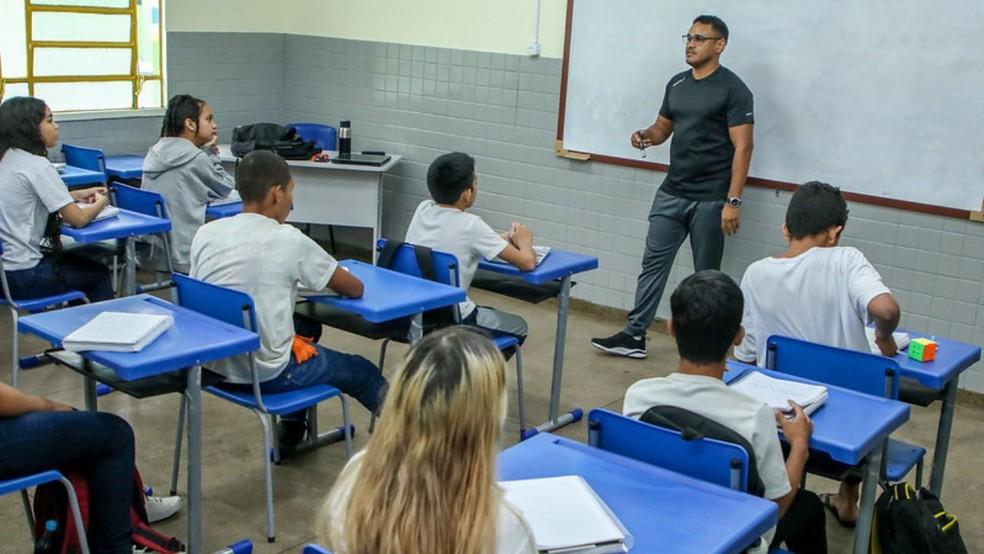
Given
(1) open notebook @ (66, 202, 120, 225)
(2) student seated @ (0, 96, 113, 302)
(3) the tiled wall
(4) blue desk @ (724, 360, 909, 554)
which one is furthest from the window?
(4) blue desk @ (724, 360, 909, 554)

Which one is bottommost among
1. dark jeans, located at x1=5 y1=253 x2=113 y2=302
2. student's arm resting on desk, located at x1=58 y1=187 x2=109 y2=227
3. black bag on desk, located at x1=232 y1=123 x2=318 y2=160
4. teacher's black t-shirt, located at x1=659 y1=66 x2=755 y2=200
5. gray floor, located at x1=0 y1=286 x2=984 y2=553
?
gray floor, located at x1=0 y1=286 x2=984 y2=553

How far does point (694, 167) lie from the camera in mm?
5508

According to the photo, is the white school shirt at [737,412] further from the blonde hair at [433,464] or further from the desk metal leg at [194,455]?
the desk metal leg at [194,455]

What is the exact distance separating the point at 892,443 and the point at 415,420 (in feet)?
7.31

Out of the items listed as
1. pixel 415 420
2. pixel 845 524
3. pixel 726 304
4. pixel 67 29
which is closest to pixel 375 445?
pixel 415 420

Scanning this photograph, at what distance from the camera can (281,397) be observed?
354 centimetres

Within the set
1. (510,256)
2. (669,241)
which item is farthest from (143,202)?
(669,241)

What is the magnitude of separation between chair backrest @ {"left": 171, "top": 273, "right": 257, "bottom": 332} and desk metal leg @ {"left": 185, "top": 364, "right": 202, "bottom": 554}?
0.85 feet

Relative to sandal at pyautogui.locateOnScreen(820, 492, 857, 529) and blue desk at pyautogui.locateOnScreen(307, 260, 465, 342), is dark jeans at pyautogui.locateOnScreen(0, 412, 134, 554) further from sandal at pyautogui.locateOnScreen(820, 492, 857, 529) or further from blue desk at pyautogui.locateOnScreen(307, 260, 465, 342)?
sandal at pyautogui.locateOnScreen(820, 492, 857, 529)

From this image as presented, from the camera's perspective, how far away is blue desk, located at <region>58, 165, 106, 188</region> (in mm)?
5789

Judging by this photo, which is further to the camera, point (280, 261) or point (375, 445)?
point (280, 261)

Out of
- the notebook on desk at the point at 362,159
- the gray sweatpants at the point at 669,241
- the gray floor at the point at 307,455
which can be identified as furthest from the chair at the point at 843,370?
the notebook on desk at the point at 362,159

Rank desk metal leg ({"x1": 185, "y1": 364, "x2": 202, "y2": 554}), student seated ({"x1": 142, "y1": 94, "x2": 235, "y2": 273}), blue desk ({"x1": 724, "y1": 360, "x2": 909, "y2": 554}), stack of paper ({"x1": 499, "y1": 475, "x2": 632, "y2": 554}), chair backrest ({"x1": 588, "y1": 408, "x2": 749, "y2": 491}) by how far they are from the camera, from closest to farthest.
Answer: stack of paper ({"x1": 499, "y1": 475, "x2": 632, "y2": 554}) < chair backrest ({"x1": 588, "y1": 408, "x2": 749, "y2": 491}) < blue desk ({"x1": 724, "y1": 360, "x2": 909, "y2": 554}) < desk metal leg ({"x1": 185, "y1": 364, "x2": 202, "y2": 554}) < student seated ({"x1": 142, "y1": 94, "x2": 235, "y2": 273})

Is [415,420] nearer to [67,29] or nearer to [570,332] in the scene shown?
[570,332]
